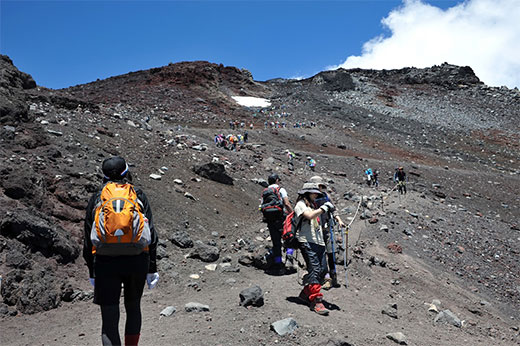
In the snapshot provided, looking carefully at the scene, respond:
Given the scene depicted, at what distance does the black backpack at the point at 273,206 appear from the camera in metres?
6.19

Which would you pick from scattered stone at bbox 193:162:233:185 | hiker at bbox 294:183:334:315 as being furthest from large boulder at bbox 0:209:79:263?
scattered stone at bbox 193:162:233:185

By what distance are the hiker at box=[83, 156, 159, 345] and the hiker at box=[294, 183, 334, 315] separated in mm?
2120

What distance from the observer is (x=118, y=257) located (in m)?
2.69

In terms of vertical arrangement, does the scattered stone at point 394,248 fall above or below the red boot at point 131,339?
below

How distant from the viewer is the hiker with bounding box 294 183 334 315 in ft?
14.6

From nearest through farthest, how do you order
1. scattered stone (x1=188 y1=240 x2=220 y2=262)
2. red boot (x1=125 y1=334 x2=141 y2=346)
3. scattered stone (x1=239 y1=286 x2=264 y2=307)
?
red boot (x1=125 y1=334 x2=141 y2=346) → scattered stone (x1=239 y1=286 x2=264 y2=307) → scattered stone (x1=188 y1=240 x2=220 y2=262)

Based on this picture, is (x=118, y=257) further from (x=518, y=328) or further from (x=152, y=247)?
(x=518, y=328)

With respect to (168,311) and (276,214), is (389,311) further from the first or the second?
(168,311)

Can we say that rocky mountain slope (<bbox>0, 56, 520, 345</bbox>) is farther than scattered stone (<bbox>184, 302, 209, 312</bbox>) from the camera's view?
No

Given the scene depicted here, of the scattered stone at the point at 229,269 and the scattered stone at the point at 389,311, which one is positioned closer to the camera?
the scattered stone at the point at 389,311

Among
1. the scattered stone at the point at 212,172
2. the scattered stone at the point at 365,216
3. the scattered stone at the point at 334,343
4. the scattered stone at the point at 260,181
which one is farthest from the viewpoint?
the scattered stone at the point at 260,181

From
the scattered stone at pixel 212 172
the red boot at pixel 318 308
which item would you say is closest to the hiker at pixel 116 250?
the red boot at pixel 318 308

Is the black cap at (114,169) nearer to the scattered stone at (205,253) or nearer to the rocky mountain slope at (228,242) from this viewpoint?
the rocky mountain slope at (228,242)

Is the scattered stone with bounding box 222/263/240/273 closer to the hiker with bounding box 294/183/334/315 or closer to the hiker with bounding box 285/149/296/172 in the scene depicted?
the hiker with bounding box 294/183/334/315
